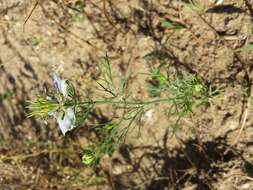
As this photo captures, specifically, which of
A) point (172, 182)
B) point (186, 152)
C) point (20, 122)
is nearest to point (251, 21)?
point (186, 152)

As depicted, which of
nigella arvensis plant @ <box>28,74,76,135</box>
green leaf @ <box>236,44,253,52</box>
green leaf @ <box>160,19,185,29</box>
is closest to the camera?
nigella arvensis plant @ <box>28,74,76,135</box>

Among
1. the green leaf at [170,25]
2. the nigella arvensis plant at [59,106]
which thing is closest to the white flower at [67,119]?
the nigella arvensis plant at [59,106]

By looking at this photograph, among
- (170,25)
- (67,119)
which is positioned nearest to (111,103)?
(67,119)

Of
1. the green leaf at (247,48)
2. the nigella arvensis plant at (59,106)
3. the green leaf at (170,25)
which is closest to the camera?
the nigella arvensis plant at (59,106)

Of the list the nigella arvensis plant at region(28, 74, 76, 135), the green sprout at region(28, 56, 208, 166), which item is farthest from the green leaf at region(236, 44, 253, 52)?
the nigella arvensis plant at region(28, 74, 76, 135)

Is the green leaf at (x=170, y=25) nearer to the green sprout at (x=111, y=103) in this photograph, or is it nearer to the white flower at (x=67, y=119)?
the green sprout at (x=111, y=103)

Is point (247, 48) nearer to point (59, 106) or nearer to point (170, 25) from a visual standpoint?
point (170, 25)

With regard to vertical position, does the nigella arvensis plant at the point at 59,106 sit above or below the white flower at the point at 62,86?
below

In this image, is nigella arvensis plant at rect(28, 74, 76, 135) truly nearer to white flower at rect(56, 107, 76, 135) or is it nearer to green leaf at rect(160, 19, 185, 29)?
white flower at rect(56, 107, 76, 135)

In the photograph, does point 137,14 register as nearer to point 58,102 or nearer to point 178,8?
point 178,8

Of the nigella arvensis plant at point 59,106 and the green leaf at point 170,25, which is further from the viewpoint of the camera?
the green leaf at point 170,25
